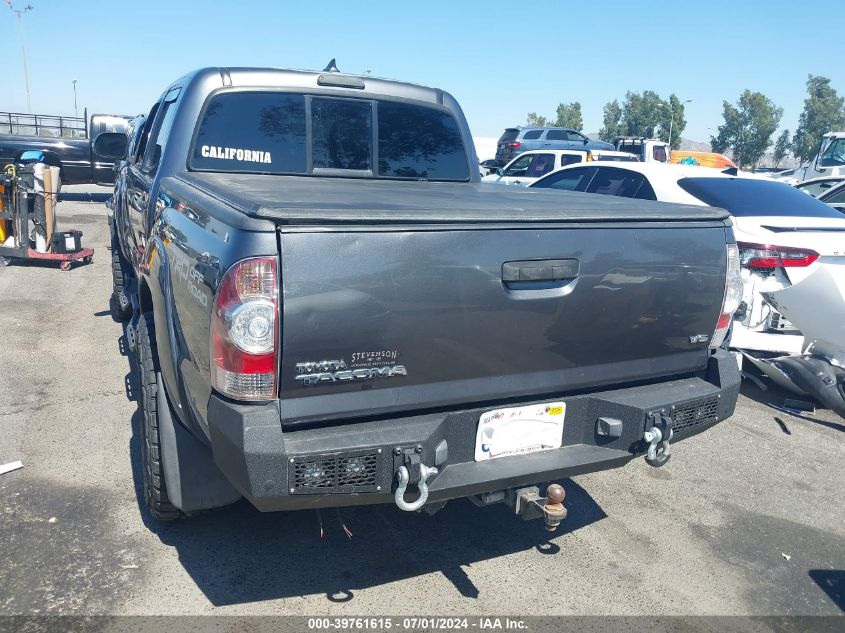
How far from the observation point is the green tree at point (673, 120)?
6869cm

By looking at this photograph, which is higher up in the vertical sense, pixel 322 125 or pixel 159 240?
pixel 322 125

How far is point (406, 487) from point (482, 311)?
674 mm

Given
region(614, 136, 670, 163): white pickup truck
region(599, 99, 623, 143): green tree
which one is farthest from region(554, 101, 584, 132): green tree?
region(614, 136, 670, 163): white pickup truck

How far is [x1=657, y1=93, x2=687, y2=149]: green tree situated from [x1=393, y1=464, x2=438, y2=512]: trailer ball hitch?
71.7m

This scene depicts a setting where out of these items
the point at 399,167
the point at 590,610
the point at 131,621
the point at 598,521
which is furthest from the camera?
the point at 399,167

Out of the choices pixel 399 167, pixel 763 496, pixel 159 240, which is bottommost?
pixel 763 496

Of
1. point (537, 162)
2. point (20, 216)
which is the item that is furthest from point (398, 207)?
point (537, 162)

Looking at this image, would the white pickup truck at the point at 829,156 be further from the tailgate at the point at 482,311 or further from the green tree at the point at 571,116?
the green tree at the point at 571,116

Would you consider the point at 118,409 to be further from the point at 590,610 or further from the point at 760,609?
the point at 760,609

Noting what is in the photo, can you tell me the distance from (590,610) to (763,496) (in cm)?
173

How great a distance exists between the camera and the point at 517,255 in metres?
2.58

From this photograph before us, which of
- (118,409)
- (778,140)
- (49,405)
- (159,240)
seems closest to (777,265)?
(159,240)

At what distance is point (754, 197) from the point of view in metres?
6.39

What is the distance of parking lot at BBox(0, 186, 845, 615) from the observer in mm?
2994
